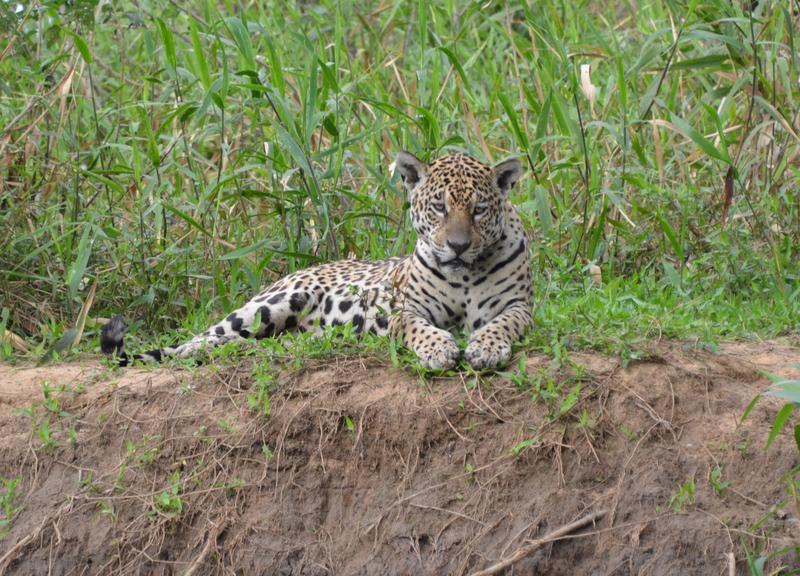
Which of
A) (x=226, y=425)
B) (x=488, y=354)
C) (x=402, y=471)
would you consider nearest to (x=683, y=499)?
(x=488, y=354)

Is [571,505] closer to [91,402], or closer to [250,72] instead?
[91,402]

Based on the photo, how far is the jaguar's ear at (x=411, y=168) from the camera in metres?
7.11

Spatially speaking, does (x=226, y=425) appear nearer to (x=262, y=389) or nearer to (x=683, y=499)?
(x=262, y=389)

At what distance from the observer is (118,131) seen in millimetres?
8766

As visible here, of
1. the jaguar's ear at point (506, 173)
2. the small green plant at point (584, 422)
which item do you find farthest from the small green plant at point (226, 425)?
the jaguar's ear at point (506, 173)

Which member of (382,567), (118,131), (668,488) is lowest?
(382,567)

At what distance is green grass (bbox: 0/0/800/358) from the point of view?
7.79 meters

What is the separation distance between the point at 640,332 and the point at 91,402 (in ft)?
9.14

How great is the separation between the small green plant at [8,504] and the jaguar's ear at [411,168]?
2.63 m

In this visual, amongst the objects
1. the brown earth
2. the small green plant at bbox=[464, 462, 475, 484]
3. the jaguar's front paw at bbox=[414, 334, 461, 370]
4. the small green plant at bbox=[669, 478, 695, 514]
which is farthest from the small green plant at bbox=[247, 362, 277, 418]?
the small green plant at bbox=[669, 478, 695, 514]

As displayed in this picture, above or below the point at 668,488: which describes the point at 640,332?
above

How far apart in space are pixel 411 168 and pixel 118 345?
6.17 feet

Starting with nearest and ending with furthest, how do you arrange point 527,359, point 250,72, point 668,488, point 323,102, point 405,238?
point 668,488
point 527,359
point 250,72
point 323,102
point 405,238

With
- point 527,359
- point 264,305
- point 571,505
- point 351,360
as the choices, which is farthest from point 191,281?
point 571,505
